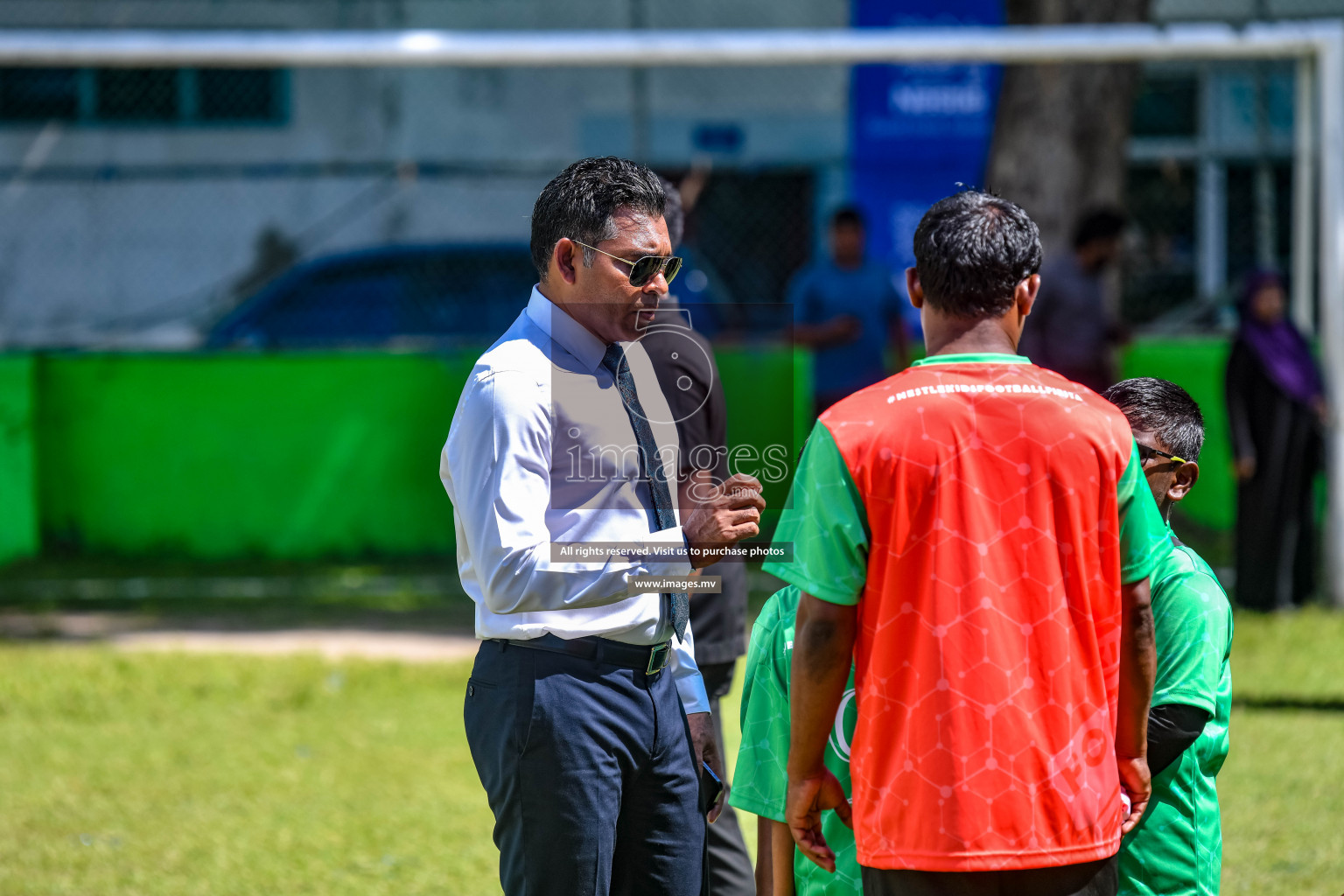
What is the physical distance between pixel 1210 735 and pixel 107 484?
30.4ft

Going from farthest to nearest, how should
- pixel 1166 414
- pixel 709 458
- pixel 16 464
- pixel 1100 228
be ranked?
1. pixel 16 464
2. pixel 1100 228
3. pixel 709 458
4. pixel 1166 414

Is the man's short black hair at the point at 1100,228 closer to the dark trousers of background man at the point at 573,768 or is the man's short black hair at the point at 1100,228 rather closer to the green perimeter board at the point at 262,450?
the green perimeter board at the point at 262,450

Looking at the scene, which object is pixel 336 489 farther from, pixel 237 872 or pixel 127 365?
pixel 237 872

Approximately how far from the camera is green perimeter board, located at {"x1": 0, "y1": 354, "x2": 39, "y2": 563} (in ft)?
32.6

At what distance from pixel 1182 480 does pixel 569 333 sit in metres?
1.22

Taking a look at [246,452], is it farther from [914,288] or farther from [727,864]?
[914,288]

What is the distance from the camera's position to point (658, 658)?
2.63 meters

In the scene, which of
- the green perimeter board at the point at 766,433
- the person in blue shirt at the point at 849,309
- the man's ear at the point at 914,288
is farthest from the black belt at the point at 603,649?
the person in blue shirt at the point at 849,309

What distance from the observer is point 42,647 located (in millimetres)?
7758

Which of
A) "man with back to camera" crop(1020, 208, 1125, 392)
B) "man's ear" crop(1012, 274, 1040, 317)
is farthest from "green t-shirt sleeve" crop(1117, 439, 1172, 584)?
"man with back to camera" crop(1020, 208, 1125, 392)

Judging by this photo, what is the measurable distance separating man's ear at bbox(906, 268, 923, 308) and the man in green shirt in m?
0.61

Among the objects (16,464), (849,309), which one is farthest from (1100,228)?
(16,464)

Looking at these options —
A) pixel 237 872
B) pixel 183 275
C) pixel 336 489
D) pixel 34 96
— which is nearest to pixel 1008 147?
pixel 336 489

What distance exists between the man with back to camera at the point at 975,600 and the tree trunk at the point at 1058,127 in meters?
7.48
